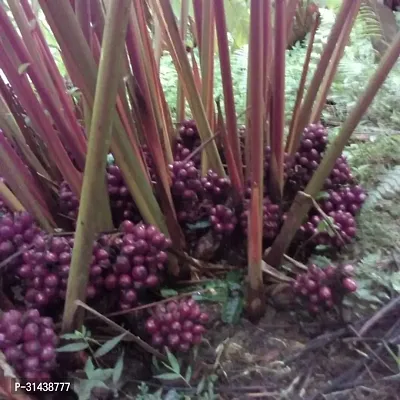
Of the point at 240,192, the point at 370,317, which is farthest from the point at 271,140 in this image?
the point at 370,317

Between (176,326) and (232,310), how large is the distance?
7 centimetres

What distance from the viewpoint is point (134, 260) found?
418 mm

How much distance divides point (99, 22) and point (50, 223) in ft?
0.60

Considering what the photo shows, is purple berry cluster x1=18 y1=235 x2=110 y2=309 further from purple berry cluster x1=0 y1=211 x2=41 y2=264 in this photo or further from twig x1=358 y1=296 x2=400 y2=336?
twig x1=358 y1=296 x2=400 y2=336

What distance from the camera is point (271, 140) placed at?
54 cm

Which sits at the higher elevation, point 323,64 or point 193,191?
point 323,64

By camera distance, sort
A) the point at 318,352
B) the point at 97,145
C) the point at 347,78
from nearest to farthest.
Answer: the point at 97,145, the point at 318,352, the point at 347,78

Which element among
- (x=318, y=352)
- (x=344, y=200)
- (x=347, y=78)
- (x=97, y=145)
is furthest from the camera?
(x=347, y=78)

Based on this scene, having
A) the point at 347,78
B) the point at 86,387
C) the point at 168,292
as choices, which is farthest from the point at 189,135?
the point at 347,78

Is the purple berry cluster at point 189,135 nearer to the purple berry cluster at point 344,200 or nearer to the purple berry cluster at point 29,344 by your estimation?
the purple berry cluster at point 344,200

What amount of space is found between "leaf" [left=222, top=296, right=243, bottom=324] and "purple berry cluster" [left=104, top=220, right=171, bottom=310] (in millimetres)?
81

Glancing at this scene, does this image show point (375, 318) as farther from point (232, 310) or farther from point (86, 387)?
point (86, 387)

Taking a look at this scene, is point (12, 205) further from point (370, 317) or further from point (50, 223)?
point (370, 317)

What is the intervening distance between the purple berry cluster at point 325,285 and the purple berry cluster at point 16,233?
23 cm
